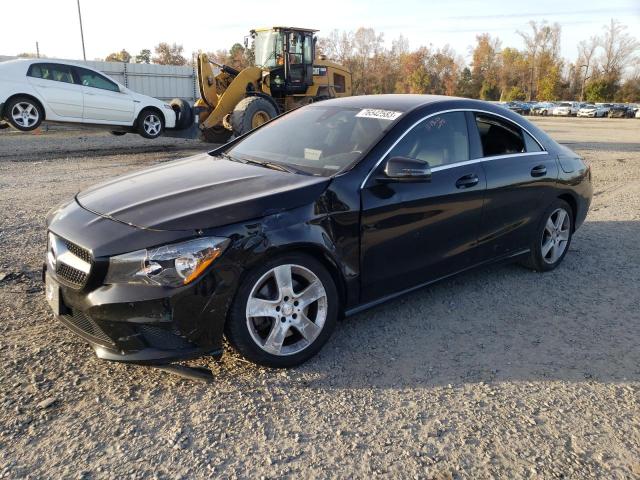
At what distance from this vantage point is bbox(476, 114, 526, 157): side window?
4.46m

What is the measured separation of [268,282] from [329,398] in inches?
28.7

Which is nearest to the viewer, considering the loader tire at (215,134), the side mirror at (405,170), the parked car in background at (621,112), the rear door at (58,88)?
the side mirror at (405,170)

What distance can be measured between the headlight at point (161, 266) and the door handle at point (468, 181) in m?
2.10

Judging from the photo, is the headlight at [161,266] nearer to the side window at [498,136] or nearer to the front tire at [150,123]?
the side window at [498,136]

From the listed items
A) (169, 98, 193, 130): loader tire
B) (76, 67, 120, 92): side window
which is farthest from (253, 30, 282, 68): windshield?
(76, 67, 120, 92): side window

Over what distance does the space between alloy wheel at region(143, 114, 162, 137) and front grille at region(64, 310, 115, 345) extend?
12.3 m

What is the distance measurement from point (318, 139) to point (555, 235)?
2.53 m

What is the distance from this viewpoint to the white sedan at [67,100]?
12461mm

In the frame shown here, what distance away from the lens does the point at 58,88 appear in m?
12.9

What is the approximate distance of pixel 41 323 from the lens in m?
3.68

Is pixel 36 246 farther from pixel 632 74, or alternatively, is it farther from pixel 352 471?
pixel 632 74

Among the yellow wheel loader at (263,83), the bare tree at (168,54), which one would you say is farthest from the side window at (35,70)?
the bare tree at (168,54)

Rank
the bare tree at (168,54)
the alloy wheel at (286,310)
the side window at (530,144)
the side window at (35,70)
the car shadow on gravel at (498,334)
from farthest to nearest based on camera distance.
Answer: the bare tree at (168,54) → the side window at (35,70) → the side window at (530,144) → the car shadow on gravel at (498,334) → the alloy wheel at (286,310)

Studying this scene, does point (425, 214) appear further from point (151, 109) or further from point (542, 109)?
point (542, 109)
